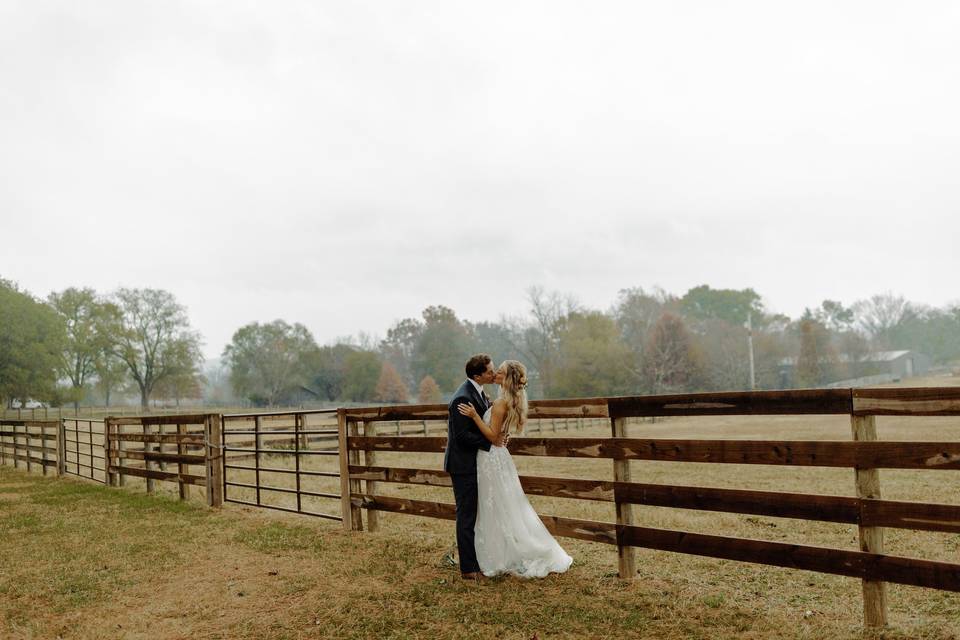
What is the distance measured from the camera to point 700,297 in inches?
4323

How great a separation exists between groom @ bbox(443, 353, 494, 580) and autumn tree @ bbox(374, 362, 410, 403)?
70.4 metres

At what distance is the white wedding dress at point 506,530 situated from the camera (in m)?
5.80

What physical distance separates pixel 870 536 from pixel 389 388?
73213mm

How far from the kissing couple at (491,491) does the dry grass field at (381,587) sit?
0.64 feet

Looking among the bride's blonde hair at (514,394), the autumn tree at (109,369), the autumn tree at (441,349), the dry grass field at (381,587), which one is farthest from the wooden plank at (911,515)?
the autumn tree at (441,349)

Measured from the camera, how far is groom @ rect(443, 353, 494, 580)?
5.86 metres

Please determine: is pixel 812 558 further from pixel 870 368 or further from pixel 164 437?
pixel 870 368

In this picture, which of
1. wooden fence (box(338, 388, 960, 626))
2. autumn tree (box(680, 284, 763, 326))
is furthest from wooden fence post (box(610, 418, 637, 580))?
autumn tree (box(680, 284, 763, 326))

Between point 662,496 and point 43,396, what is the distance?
55.2 m

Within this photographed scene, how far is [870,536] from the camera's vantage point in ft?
14.0

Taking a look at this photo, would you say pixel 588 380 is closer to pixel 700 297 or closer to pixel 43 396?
pixel 43 396

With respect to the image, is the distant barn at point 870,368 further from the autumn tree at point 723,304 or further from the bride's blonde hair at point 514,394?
the bride's blonde hair at point 514,394

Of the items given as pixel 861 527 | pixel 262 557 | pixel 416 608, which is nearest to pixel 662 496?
pixel 861 527

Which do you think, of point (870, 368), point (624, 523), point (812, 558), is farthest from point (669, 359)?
point (812, 558)
